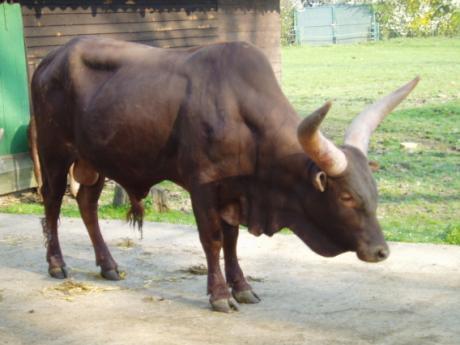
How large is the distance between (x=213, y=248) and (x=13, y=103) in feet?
20.9

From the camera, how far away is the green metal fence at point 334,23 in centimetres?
5328

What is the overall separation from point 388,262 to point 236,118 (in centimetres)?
204

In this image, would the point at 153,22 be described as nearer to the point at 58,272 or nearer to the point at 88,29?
the point at 88,29

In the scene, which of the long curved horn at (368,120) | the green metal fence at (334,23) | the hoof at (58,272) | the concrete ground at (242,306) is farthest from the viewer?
the green metal fence at (334,23)

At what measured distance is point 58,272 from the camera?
24.1 feet

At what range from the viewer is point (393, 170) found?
43.7 ft

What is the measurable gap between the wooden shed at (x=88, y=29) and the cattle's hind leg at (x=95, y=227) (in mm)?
4523

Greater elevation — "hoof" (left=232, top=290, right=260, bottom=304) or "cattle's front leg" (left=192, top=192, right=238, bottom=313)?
"cattle's front leg" (left=192, top=192, right=238, bottom=313)

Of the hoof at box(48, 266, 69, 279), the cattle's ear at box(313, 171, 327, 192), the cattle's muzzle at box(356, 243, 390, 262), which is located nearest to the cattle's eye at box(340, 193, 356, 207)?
the cattle's ear at box(313, 171, 327, 192)

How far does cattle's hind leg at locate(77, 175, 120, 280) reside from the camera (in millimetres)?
7258

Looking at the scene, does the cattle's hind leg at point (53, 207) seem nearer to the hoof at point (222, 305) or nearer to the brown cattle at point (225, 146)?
the brown cattle at point (225, 146)

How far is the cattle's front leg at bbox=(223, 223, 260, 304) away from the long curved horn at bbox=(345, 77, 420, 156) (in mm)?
1002

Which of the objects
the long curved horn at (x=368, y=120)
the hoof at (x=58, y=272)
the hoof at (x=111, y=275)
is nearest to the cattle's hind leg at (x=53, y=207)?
the hoof at (x=58, y=272)

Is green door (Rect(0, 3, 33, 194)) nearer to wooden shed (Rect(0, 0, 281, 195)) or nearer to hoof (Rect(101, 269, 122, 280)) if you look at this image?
wooden shed (Rect(0, 0, 281, 195))
